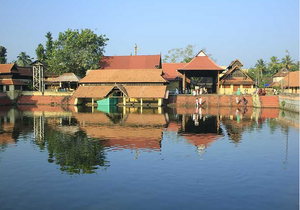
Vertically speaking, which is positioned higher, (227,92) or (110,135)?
(227,92)

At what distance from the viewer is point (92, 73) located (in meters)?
56.9

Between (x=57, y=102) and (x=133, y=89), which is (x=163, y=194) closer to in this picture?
(x=133, y=89)

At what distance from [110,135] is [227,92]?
36730mm

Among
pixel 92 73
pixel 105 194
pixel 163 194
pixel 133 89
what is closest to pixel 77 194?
pixel 105 194

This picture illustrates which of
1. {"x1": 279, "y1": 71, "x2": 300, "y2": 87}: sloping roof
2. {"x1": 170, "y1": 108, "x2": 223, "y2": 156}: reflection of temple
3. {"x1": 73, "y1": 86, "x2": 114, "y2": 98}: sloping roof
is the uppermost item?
{"x1": 279, "y1": 71, "x2": 300, "y2": 87}: sloping roof

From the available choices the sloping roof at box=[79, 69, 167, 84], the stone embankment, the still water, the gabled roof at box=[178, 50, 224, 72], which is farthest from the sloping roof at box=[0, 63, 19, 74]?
the still water

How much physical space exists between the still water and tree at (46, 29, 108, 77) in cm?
3550

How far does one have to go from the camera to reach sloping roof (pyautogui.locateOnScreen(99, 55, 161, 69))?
63.6 meters

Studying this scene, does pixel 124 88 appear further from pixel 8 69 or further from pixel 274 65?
pixel 274 65

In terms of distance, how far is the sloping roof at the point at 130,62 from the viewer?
63594mm

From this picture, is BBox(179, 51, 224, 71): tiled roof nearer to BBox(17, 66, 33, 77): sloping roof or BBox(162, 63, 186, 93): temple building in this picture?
BBox(162, 63, 186, 93): temple building

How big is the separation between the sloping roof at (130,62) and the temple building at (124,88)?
7.47 metres

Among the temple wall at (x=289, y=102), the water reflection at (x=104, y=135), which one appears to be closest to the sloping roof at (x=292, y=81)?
the temple wall at (x=289, y=102)

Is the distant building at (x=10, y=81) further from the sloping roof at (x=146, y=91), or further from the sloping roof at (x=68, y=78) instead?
the sloping roof at (x=146, y=91)
